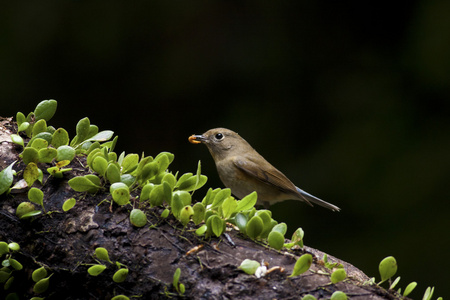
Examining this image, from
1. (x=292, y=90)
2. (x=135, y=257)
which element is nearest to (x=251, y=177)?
(x=292, y=90)

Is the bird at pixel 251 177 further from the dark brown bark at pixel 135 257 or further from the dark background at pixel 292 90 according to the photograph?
the dark brown bark at pixel 135 257

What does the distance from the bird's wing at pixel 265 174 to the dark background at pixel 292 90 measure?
84cm

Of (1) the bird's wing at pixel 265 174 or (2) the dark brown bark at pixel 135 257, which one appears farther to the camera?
(1) the bird's wing at pixel 265 174

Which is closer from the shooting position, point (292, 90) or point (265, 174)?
point (265, 174)

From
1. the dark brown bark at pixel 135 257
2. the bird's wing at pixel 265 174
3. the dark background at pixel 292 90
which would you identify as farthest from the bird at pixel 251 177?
the dark brown bark at pixel 135 257

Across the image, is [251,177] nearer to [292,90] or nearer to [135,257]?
[292,90]

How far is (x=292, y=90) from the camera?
4129 millimetres

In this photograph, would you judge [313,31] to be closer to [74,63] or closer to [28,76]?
[74,63]

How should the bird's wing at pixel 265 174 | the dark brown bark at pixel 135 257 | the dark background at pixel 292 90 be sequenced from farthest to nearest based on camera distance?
the dark background at pixel 292 90, the bird's wing at pixel 265 174, the dark brown bark at pixel 135 257

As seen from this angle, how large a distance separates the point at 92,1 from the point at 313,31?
1673mm

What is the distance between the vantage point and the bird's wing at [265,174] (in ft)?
10.1

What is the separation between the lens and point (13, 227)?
1421 mm

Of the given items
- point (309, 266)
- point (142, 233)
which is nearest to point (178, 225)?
point (142, 233)

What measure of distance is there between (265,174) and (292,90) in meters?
1.21
